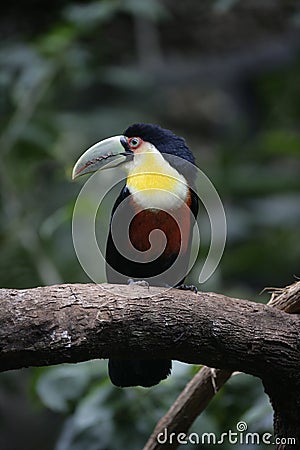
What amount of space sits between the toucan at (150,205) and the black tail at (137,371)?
0.04 feet

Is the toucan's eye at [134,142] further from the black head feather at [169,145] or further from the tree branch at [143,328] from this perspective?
the tree branch at [143,328]

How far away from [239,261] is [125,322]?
291cm

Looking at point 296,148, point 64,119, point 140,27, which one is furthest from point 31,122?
point 140,27

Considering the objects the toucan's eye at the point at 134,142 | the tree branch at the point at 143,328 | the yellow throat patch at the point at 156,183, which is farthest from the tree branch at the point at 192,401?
the toucan's eye at the point at 134,142

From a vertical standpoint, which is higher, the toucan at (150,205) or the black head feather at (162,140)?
the black head feather at (162,140)

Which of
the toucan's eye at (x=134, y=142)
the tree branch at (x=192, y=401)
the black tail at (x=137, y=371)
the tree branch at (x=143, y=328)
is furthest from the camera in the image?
the toucan's eye at (x=134, y=142)

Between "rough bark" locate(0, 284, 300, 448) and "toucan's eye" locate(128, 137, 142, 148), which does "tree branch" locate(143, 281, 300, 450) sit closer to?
"rough bark" locate(0, 284, 300, 448)

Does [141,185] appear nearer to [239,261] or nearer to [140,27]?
[239,261]

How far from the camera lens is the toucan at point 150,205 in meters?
2.26

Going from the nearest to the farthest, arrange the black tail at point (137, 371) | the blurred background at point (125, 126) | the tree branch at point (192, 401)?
the black tail at point (137, 371), the tree branch at point (192, 401), the blurred background at point (125, 126)
